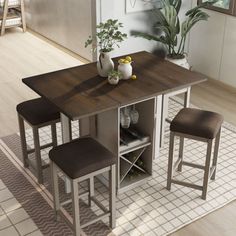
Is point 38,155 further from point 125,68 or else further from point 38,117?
point 125,68

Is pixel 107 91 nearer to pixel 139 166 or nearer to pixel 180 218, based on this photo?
pixel 139 166

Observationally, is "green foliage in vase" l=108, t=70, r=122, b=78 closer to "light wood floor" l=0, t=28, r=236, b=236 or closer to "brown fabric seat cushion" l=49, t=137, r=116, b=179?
"brown fabric seat cushion" l=49, t=137, r=116, b=179

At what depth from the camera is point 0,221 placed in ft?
9.39

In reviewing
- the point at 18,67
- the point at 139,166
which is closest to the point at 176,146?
the point at 139,166

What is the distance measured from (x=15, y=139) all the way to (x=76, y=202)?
58.3 inches

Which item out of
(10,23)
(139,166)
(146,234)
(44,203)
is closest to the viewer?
(146,234)

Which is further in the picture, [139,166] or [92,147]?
[139,166]

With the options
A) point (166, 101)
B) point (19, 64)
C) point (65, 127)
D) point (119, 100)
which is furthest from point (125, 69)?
point (19, 64)

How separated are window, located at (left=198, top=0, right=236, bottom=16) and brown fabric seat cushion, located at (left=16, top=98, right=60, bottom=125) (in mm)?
2470

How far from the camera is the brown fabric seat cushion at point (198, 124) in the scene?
285 centimetres

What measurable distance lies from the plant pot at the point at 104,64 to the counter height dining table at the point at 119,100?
52 mm

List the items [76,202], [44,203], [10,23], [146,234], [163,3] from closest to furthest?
[76,202]
[146,234]
[44,203]
[163,3]
[10,23]

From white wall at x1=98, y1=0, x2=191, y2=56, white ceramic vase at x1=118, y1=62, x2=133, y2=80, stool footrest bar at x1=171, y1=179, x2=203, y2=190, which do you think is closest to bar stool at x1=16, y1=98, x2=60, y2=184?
white ceramic vase at x1=118, y1=62, x2=133, y2=80

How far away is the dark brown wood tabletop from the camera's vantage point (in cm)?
262
